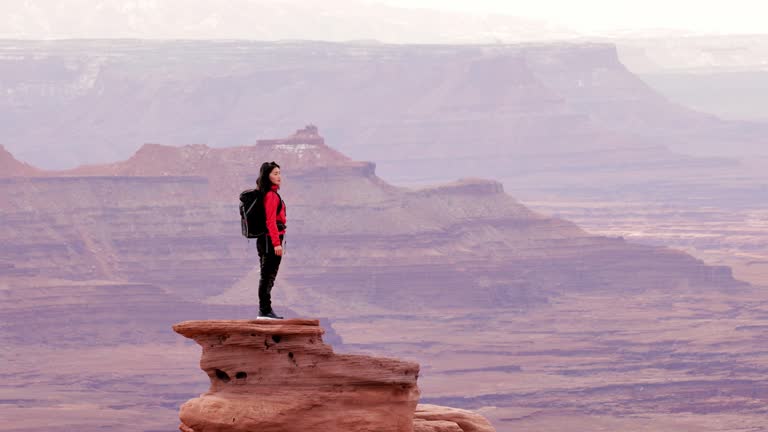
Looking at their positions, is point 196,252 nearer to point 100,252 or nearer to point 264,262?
point 100,252

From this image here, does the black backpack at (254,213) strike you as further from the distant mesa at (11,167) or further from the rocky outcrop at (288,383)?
the distant mesa at (11,167)

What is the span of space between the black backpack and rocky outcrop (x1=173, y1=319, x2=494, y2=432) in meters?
0.93

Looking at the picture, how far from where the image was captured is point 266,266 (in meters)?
24.4

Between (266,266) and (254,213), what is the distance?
0.61 metres

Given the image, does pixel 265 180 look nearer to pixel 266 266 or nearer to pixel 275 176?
pixel 275 176

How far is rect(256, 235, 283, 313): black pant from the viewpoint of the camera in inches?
950

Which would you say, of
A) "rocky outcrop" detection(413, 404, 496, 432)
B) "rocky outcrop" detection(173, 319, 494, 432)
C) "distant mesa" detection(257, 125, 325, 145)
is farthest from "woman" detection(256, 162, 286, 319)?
"distant mesa" detection(257, 125, 325, 145)

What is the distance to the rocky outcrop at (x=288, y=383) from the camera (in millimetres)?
23812

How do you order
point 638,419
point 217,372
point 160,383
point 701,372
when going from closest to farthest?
point 217,372
point 638,419
point 160,383
point 701,372

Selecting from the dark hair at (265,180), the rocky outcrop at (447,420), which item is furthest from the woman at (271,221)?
the rocky outcrop at (447,420)

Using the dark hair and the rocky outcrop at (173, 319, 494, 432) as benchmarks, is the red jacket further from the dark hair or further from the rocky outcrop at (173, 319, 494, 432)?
the rocky outcrop at (173, 319, 494, 432)

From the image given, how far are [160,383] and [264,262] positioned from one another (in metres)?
105

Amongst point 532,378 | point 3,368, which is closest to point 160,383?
point 3,368

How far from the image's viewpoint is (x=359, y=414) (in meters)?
24.3
